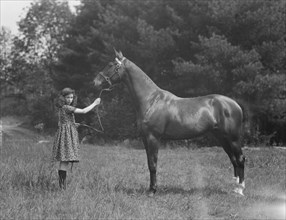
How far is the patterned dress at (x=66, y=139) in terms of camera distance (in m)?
6.26

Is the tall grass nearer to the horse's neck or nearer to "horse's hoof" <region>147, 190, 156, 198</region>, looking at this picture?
"horse's hoof" <region>147, 190, 156, 198</region>

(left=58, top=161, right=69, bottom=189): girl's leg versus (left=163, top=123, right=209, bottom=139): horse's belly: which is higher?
(left=163, top=123, right=209, bottom=139): horse's belly

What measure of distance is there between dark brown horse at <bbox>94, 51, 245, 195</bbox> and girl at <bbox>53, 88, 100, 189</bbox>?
642 mm

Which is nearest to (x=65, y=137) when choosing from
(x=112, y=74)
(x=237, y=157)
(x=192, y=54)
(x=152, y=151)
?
(x=112, y=74)

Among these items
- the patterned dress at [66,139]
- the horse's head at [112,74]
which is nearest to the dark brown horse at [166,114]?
the horse's head at [112,74]

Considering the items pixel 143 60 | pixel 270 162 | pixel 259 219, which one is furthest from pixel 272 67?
pixel 259 219

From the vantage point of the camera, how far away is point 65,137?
A: 6328 mm

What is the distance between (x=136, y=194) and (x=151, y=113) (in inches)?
54.2

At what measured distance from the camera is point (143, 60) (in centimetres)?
2191

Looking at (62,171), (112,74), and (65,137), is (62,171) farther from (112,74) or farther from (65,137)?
(112,74)

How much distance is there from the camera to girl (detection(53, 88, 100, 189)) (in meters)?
6.27

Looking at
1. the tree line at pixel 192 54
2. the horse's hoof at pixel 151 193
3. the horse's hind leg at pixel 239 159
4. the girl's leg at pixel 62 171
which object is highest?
the tree line at pixel 192 54

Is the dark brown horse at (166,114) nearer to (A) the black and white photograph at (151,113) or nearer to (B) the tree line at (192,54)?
(A) the black and white photograph at (151,113)

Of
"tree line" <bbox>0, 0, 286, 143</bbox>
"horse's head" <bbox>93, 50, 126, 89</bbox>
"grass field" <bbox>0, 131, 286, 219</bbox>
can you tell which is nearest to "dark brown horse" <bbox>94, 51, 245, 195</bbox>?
"horse's head" <bbox>93, 50, 126, 89</bbox>
